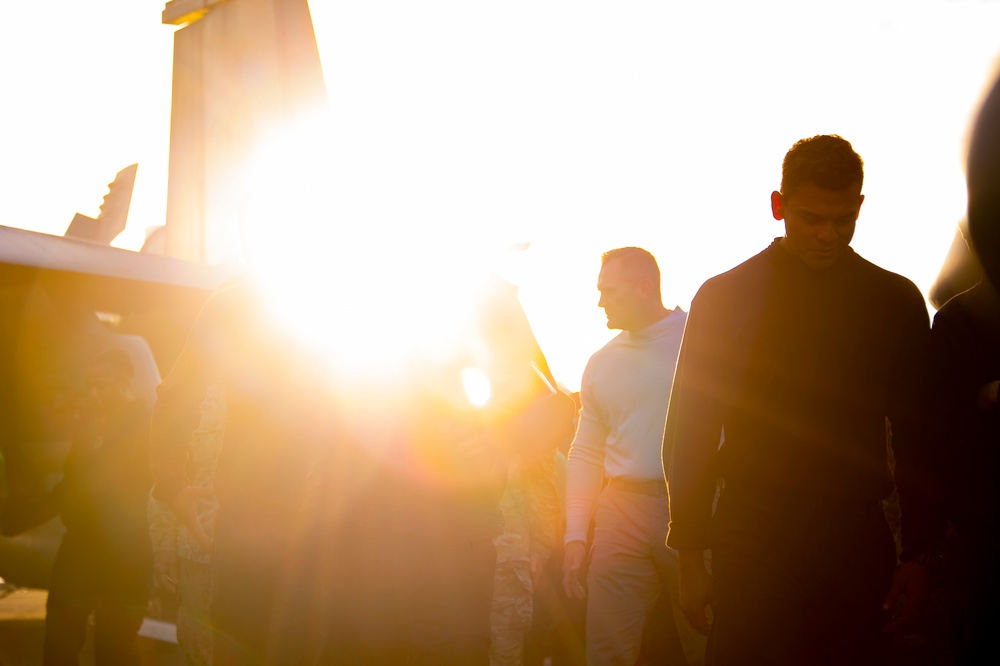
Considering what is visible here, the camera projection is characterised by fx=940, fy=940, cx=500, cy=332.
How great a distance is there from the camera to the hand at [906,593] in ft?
7.75

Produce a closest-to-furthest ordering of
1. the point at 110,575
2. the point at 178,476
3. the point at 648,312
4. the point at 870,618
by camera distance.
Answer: the point at 870,618, the point at 178,476, the point at 648,312, the point at 110,575

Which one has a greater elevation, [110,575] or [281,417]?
[281,417]

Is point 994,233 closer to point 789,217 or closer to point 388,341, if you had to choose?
point 789,217

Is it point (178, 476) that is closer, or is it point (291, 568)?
point (291, 568)

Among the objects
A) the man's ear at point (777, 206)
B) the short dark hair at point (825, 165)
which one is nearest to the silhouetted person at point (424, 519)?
the man's ear at point (777, 206)

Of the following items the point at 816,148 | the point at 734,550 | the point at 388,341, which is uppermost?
the point at 816,148

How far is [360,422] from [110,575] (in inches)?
116

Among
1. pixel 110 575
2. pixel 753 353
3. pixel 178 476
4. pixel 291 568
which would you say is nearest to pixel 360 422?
A: pixel 291 568

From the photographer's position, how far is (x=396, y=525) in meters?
2.93

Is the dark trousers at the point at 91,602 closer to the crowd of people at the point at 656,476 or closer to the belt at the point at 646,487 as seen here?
the crowd of people at the point at 656,476

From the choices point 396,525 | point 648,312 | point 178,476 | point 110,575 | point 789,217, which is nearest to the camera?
point 789,217

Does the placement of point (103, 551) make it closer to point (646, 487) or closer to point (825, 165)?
point (646, 487)

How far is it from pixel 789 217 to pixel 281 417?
169cm

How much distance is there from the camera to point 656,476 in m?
4.26
